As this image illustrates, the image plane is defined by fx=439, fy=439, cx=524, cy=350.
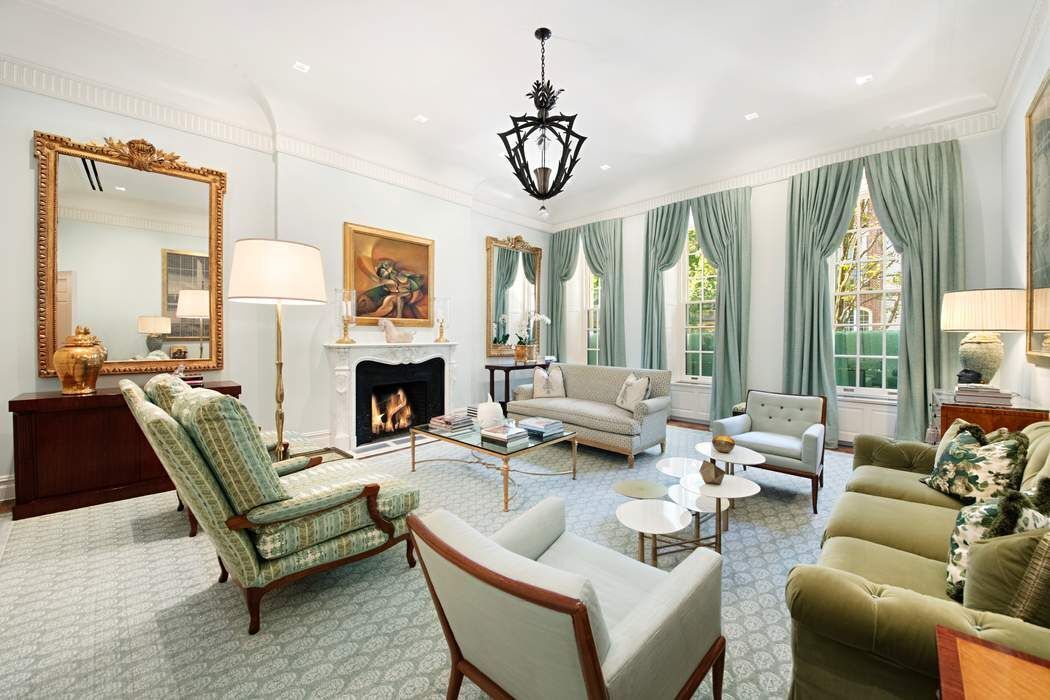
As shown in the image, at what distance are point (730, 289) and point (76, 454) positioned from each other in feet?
20.7

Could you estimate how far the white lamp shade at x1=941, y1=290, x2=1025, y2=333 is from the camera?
2.79 m

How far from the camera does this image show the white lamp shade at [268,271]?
2406mm

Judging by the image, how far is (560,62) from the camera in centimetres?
358

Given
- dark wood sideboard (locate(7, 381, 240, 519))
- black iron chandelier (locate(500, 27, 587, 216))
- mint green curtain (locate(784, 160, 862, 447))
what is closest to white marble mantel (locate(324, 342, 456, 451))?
dark wood sideboard (locate(7, 381, 240, 519))

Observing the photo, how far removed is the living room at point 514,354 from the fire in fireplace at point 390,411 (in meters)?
0.05

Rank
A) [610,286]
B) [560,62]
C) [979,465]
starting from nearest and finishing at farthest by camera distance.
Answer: [979,465] → [560,62] → [610,286]

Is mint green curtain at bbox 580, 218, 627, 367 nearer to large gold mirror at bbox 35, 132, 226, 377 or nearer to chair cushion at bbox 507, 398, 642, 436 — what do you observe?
chair cushion at bbox 507, 398, 642, 436

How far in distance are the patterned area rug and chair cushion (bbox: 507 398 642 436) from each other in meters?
1.13

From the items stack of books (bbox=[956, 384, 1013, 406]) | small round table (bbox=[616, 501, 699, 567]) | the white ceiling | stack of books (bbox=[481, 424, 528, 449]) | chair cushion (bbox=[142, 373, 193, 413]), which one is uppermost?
the white ceiling

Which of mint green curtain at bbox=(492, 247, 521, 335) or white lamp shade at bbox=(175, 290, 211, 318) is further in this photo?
mint green curtain at bbox=(492, 247, 521, 335)

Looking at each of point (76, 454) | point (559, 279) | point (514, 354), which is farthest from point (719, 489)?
point (559, 279)

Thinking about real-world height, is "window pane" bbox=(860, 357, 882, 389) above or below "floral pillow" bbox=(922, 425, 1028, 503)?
above

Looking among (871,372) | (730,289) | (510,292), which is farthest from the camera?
(510,292)

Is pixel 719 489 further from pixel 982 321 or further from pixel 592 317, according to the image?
pixel 592 317
